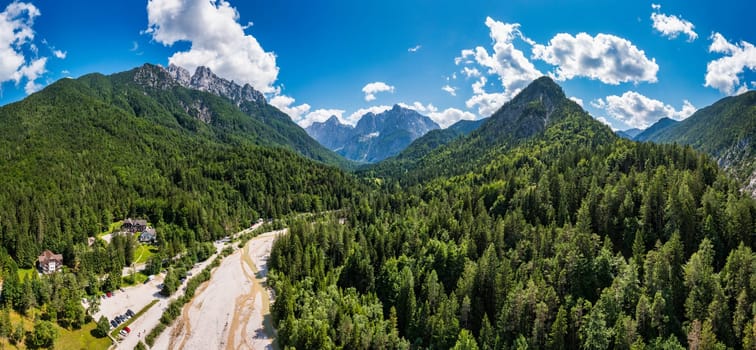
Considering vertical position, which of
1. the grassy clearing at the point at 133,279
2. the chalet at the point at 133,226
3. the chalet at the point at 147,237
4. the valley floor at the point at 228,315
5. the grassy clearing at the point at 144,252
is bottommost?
the valley floor at the point at 228,315

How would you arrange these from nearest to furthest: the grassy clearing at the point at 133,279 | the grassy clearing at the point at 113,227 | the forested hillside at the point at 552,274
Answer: the forested hillside at the point at 552,274
the grassy clearing at the point at 133,279
the grassy clearing at the point at 113,227

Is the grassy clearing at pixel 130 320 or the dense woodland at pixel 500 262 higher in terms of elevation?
the dense woodland at pixel 500 262

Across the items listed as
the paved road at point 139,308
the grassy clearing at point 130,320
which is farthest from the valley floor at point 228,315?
the grassy clearing at point 130,320

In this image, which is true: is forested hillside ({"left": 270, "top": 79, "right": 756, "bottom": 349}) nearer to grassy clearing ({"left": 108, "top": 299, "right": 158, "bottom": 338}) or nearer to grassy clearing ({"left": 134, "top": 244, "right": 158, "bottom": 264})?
grassy clearing ({"left": 108, "top": 299, "right": 158, "bottom": 338})

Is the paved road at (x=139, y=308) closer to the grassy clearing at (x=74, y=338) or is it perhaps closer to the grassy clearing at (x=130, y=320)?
the grassy clearing at (x=130, y=320)

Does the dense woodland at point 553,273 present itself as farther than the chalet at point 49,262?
No

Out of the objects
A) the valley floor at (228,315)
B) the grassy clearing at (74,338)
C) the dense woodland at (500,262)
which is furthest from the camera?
the valley floor at (228,315)

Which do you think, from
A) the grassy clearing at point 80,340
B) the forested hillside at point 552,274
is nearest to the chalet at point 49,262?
the grassy clearing at point 80,340

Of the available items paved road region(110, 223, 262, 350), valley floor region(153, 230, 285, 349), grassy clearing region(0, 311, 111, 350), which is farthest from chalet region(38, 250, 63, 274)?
valley floor region(153, 230, 285, 349)
